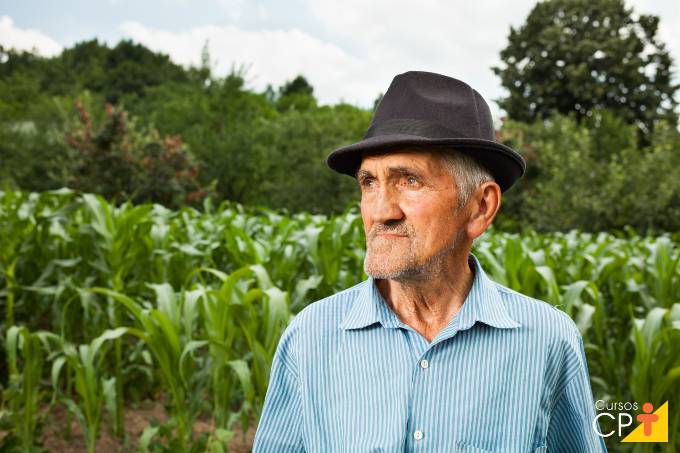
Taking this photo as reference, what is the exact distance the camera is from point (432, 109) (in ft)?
4.91

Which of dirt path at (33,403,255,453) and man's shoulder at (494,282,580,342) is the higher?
man's shoulder at (494,282,580,342)

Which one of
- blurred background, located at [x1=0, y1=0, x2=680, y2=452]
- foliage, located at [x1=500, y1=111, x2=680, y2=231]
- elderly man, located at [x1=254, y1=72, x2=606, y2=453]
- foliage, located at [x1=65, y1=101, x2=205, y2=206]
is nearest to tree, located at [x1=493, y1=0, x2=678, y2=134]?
blurred background, located at [x1=0, y1=0, x2=680, y2=452]

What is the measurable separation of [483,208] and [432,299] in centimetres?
22

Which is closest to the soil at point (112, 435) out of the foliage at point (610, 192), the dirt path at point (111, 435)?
the dirt path at point (111, 435)

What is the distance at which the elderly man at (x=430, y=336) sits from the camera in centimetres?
146

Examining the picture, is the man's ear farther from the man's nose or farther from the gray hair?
the man's nose

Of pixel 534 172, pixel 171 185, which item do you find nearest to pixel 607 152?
pixel 534 172

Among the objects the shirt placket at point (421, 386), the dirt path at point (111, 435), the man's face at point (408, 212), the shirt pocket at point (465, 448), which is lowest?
the dirt path at point (111, 435)

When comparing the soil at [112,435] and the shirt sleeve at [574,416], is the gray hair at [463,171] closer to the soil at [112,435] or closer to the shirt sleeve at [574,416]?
the shirt sleeve at [574,416]

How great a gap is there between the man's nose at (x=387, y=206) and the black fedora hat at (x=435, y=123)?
9 centimetres

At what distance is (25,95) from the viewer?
37000 mm

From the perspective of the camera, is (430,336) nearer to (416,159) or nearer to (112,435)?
(416,159)

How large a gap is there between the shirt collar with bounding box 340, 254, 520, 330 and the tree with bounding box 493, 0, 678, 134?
32.1 metres

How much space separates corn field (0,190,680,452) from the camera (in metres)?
3.39
